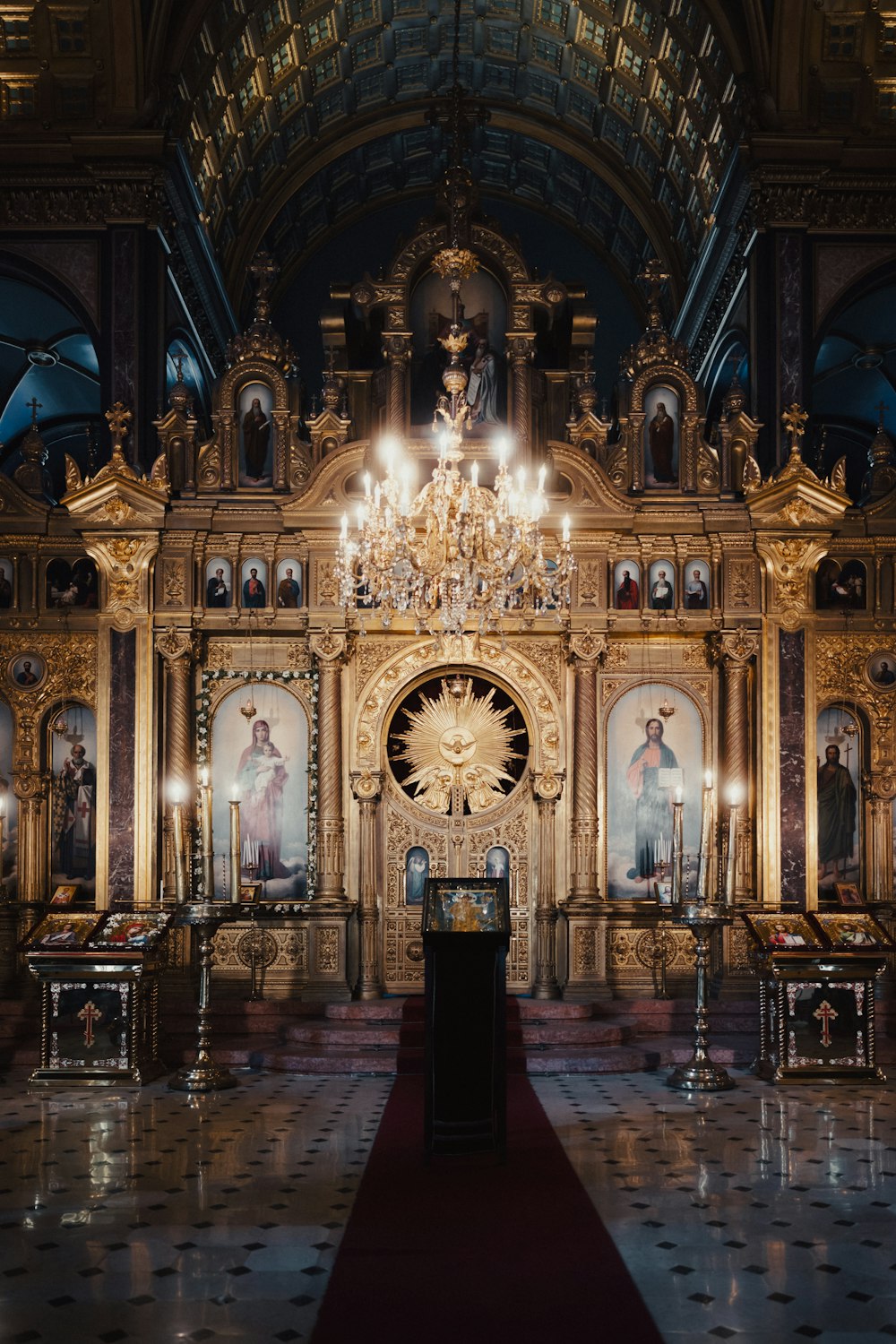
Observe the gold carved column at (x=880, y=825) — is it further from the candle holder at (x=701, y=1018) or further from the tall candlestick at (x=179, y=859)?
the tall candlestick at (x=179, y=859)

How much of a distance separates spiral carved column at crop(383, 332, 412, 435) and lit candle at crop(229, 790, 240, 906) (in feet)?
16.2

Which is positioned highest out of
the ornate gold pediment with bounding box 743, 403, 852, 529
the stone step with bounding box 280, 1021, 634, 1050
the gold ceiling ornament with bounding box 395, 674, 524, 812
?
the ornate gold pediment with bounding box 743, 403, 852, 529

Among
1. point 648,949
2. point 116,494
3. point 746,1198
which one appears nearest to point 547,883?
point 648,949

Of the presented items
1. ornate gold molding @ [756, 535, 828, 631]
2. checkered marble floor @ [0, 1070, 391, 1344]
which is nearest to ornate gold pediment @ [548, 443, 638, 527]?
ornate gold molding @ [756, 535, 828, 631]

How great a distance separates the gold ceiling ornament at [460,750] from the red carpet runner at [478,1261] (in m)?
5.92

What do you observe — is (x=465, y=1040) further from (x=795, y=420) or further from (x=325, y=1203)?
(x=795, y=420)

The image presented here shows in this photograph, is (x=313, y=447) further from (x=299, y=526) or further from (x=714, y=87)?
(x=714, y=87)

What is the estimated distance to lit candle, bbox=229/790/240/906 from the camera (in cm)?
1207

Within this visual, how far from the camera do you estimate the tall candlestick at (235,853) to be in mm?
12070

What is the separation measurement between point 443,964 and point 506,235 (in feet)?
31.9

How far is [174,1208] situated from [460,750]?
25.4 ft

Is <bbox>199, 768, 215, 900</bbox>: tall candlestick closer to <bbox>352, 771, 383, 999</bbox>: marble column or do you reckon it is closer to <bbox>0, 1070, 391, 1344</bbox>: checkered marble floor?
<bbox>0, 1070, 391, 1344</bbox>: checkered marble floor

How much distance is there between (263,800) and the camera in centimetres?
1527

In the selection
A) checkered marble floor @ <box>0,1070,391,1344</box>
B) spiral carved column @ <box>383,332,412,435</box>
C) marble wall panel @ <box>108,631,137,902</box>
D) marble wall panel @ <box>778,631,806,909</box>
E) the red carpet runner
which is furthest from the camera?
spiral carved column @ <box>383,332,412,435</box>
